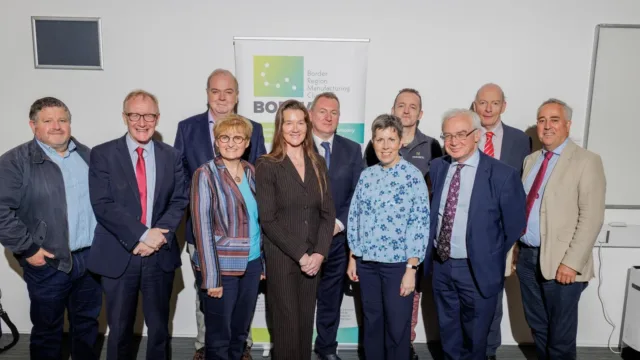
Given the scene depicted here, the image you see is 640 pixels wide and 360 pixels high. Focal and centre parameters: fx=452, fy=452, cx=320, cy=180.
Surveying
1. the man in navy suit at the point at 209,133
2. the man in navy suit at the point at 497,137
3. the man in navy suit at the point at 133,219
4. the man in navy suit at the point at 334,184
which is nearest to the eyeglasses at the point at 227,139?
the man in navy suit at the point at 133,219

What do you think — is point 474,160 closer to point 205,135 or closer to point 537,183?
point 537,183

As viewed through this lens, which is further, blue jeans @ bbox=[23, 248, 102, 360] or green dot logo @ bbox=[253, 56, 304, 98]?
green dot logo @ bbox=[253, 56, 304, 98]

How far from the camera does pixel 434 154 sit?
330cm

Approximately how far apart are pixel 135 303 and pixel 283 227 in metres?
1.01

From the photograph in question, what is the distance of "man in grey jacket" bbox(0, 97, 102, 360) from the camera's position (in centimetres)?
257

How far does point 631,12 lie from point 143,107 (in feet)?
12.0

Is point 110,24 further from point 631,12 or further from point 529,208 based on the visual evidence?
point 631,12

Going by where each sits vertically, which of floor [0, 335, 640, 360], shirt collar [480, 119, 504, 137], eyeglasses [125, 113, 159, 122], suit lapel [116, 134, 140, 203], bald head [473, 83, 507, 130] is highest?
bald head [473, 83, 507, 130]

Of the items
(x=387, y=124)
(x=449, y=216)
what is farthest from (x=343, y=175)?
(x=449, y=216)

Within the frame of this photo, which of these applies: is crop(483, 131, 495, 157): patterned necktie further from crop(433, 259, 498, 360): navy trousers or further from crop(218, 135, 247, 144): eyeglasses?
crop(218, 135, 247, 144): eyeglasses

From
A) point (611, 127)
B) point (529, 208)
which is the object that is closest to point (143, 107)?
point (529, 208)

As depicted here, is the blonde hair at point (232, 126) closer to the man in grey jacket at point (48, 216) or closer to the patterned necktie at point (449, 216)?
the man in grey jacket at point (48, 216)

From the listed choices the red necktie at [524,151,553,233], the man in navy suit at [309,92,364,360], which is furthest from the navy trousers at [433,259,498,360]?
the man in navy suit at [309,92,364,360]

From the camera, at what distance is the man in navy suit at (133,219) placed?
102 inches
